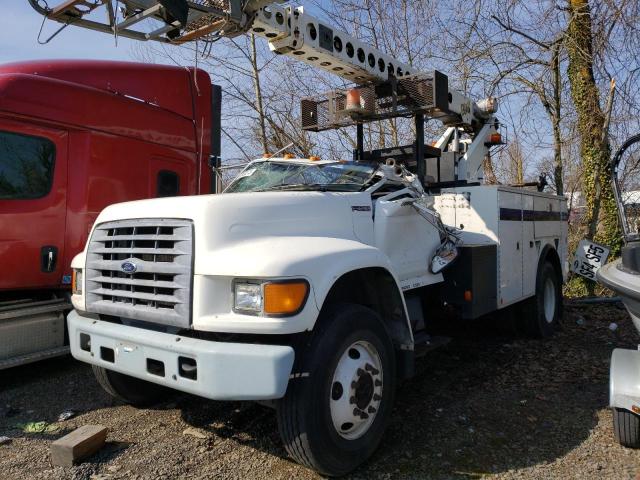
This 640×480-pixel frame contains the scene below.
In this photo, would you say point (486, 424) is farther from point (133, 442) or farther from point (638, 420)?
point (133, 442)

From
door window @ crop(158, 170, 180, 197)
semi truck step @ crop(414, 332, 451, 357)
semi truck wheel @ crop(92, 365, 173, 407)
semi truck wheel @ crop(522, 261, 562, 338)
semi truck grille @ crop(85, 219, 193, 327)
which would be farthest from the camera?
semi truck wheel @ crop(522, 261, 562, 338)

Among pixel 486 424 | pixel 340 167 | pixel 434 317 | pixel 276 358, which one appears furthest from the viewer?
pixel 434 317

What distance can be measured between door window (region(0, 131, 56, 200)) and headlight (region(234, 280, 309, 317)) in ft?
9.52

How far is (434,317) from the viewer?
525cm

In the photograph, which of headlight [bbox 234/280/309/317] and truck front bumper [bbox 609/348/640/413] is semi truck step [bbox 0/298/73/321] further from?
truck front bumper [bbox 609/348/640/413]

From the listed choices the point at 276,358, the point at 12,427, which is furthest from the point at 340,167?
the point at 12,427

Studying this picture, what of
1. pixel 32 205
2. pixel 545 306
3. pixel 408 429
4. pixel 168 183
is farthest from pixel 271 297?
pixel 545 306

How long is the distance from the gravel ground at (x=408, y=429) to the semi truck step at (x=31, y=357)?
0.99 feet

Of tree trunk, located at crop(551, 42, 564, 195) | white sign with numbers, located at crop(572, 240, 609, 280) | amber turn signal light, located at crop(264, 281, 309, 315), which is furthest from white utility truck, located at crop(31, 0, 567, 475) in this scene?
A: tree trunk, located at crop(551, 42, 564, 195)

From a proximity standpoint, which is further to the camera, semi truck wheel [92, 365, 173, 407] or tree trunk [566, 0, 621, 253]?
tree trunk [566, 0, 621, 253]

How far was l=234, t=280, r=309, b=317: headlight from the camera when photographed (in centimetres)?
270

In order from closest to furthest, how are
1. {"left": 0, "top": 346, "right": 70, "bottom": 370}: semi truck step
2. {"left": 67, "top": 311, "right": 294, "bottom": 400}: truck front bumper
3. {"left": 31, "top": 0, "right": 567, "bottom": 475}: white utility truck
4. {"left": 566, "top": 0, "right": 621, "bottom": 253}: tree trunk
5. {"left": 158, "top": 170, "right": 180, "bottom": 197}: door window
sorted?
{"left": 67, "top": 311, "right": 294, "bottom": 400}: truck front bumper, {"left": 31, "top": 0, "right": 567, "bottom": 475}: white utility truck, {"left": 0, "top": 346, "right": 70, "bottom": 370}: semi truck step, {"left": 158, "top": 170, "right": 180, "bottom": 197}: door window, {"left": 566, "top": 0, "right": 621, "bottom": 253}: tree trunk

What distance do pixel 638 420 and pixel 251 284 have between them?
2674mm

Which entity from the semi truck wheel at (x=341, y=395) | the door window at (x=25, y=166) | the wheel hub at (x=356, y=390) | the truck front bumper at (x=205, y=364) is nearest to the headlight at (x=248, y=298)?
the truck front bumper at (x=205, y=364)
